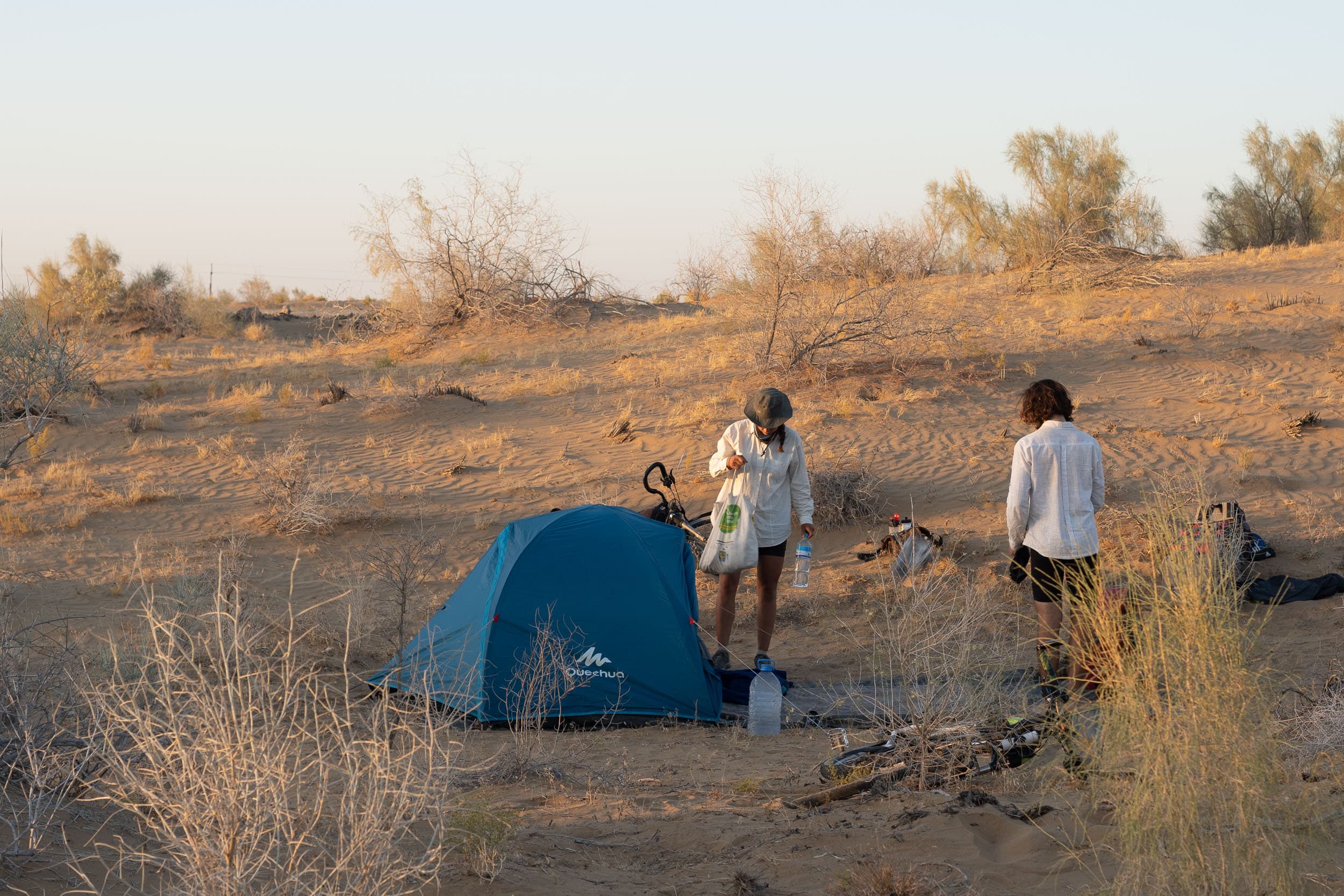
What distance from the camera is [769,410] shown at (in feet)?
22.2

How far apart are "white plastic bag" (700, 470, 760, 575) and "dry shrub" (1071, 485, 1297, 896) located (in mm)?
3392

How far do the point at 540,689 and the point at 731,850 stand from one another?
2.18 meters

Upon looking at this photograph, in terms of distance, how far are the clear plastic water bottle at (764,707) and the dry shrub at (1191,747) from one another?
2867mm

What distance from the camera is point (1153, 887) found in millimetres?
3066

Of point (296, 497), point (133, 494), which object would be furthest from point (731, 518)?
point (133, 494)

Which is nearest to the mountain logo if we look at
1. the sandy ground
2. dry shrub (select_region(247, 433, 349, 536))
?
the sandy ground

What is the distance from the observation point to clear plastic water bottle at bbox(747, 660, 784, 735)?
632cm

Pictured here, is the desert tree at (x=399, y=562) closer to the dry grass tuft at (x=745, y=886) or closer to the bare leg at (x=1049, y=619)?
the dry grass tuft at (x=745, y=886)

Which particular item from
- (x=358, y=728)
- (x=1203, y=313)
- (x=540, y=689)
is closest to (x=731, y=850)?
(x=540, y=689)

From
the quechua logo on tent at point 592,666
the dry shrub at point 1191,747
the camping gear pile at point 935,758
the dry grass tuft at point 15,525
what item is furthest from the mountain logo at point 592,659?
the dry grass tuft at point 15,525

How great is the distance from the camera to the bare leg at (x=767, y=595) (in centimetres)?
696

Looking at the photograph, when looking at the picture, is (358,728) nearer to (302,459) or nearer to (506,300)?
(302,459)

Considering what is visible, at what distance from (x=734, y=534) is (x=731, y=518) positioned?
0.10m

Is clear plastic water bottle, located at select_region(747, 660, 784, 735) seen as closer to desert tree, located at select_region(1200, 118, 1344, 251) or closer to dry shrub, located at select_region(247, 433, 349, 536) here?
dry shrub, located at select_region(247, 433, 349, 536)
